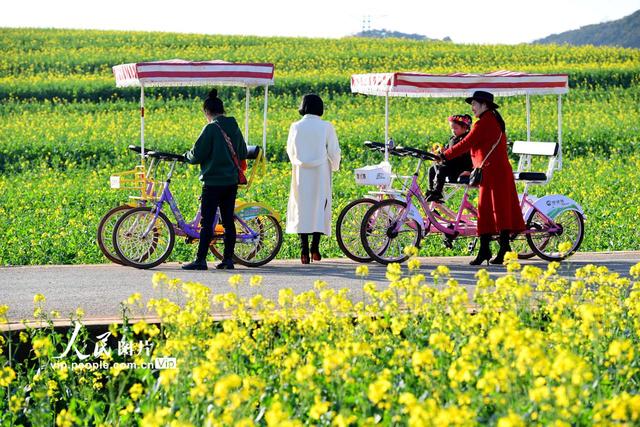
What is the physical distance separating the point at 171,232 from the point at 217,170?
78 cm

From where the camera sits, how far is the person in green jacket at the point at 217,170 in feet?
40.5

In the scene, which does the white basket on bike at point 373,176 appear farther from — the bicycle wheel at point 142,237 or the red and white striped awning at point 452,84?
the bicycle wheel at point 142,237

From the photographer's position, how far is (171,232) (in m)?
12.6

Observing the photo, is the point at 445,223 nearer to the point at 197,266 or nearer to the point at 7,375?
the point at 197,266

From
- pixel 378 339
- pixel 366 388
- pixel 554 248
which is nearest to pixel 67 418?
pixel 366 388

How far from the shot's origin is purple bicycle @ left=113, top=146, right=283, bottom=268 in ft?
41.1

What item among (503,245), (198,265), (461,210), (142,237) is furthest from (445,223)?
(142,237)

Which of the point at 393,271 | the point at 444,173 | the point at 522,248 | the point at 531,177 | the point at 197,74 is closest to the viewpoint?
the point at 393,271

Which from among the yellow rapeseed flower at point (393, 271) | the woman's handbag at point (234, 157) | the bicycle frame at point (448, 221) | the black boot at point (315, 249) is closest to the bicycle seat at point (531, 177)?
the bicycle frame at point (448, 221)

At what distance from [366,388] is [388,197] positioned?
6.78 metres

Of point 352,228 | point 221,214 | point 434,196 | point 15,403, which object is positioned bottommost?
point 15,403

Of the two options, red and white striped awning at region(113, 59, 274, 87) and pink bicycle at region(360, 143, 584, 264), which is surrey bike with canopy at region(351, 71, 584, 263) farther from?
red and white striped awning at region(113, 59, 274, 87)

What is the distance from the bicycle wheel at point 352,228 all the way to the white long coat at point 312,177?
0.16 m

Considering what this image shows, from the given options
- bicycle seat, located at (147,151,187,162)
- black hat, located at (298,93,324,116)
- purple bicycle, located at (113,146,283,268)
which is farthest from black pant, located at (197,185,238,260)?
black hat, located at (298,93,324,116)
